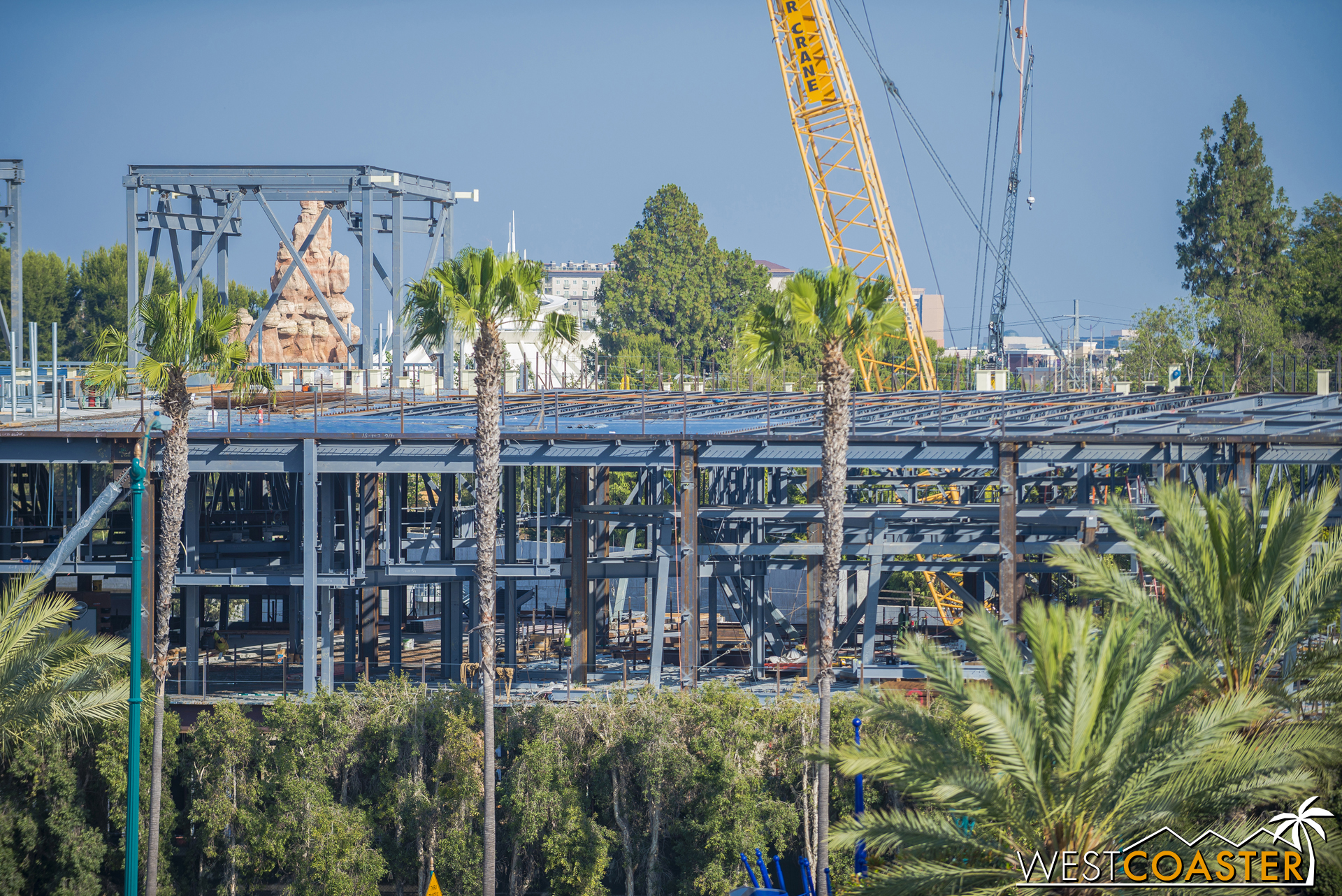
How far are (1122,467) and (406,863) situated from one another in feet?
92.7

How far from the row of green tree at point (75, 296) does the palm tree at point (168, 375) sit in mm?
74686

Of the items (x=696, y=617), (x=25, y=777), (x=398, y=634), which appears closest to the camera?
(x=25, y=777)

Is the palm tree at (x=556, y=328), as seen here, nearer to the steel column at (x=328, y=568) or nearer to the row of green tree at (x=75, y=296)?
the steel column at (x=328, y=568)

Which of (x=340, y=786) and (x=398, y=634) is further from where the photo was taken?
(x=398, y=634)

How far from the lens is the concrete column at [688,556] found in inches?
1077

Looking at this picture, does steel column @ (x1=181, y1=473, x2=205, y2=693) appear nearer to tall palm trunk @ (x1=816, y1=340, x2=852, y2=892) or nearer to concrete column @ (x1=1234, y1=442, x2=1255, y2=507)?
tall palm trunk @ (x1=816, y1=340, x2=852, y2=892)

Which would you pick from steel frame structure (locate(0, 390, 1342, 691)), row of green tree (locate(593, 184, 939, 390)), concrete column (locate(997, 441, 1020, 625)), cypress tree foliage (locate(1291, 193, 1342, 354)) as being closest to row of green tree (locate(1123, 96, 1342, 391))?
cypress tree foliage (locate(1291, 193, 1342, 354))

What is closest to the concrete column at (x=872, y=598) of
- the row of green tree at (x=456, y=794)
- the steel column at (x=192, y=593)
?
the row of green tree at (x=456, y=794)

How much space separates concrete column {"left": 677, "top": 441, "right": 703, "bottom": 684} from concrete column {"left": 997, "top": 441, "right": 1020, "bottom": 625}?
6.81 metres

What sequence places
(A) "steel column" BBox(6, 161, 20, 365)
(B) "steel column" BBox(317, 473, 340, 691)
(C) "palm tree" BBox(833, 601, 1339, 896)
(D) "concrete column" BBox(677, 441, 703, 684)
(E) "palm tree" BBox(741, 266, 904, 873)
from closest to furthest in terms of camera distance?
1. (C) "palm tree" BBox(833, 601, 1339, 896)
2. (E) "palm tree" BBox(741, 266, 904, 873)
3. (D) "concrete column" BBox(677, 441, 703, 684)
4. (B) "steel column" BBox(317, 473, 340, 691)
5. (A) "steel column" BBox(6, 161, 20, 365)

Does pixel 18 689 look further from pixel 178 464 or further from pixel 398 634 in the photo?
pixel 398 634

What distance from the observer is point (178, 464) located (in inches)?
858

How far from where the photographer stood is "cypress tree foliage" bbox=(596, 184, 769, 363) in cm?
9344

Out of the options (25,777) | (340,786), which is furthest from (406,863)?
(25,777)
